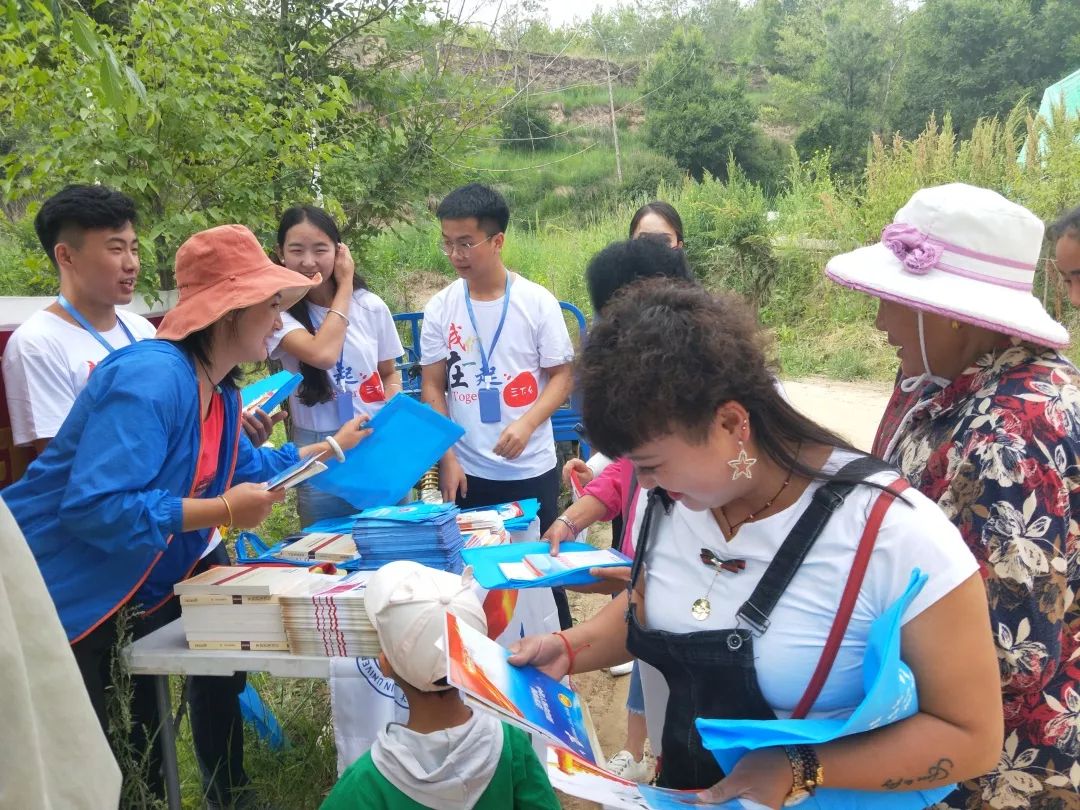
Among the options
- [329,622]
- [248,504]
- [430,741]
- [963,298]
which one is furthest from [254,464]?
[963,298]

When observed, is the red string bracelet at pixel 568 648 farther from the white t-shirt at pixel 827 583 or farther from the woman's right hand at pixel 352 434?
the woman's right hand at pixel 352 434

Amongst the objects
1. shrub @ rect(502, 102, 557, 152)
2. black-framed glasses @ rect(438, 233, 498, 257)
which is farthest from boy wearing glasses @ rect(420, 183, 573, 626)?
shrub @ rect(502, 102, 557, 152)

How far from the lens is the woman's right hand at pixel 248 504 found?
206 cm

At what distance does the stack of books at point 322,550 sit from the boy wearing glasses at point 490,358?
0.74m

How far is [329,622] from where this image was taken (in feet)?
6.59

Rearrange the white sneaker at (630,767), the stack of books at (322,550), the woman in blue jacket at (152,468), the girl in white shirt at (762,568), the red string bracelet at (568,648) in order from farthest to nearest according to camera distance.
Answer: the white sneaker at (630,767) < the stack of books at (322,550) < the woman in blue jacket at (152,468) < the red string bracelet at (568,648) < the girl in white shirt at (762,568)

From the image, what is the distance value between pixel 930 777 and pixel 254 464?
6.80 feet

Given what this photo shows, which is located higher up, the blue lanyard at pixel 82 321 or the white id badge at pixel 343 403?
the blue lanyard at pixel 82 321

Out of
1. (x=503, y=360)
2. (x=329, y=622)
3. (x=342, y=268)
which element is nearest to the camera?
(x=329, y=622)

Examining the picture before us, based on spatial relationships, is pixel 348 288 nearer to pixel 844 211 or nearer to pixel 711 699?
pixel 711 699

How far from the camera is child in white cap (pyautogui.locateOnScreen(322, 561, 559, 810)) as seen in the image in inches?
64.4

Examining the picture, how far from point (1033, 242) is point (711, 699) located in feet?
3.49

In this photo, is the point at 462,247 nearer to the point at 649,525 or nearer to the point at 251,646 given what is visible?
the point at 251,646

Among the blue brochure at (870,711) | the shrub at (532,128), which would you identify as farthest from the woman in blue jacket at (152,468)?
the shrub at (532,128)
